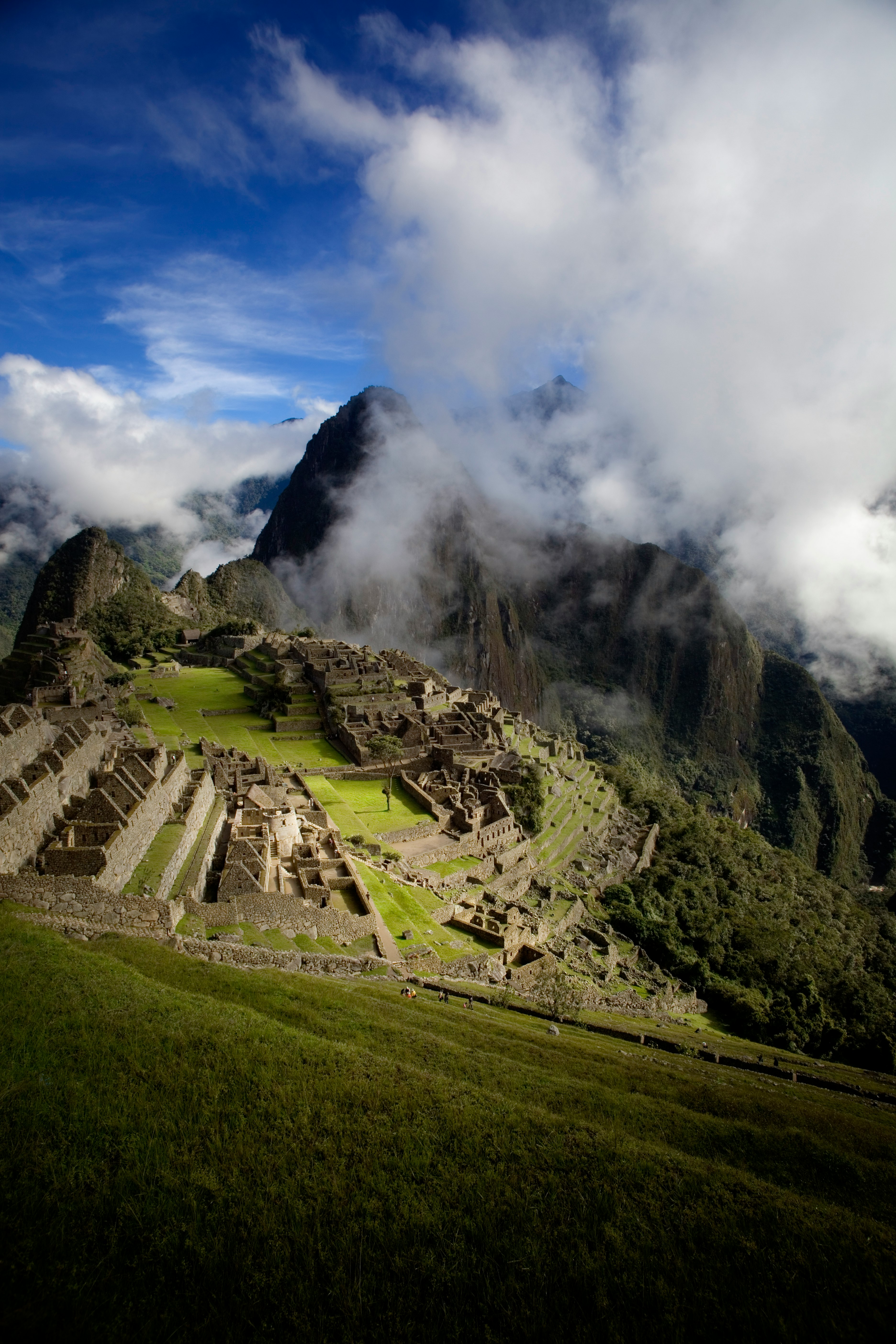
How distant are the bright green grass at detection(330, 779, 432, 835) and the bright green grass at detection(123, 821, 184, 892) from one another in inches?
468

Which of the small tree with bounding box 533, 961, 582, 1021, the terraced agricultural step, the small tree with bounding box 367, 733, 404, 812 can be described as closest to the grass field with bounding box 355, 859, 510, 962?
the small tree with bounding box 533, 961, 582, 1021

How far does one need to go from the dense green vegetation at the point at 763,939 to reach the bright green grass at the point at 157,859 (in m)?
24.1

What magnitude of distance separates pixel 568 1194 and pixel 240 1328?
3.92 meters

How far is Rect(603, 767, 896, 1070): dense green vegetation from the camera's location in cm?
3091

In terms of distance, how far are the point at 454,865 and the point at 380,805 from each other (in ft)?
22.3

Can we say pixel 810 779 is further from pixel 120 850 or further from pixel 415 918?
pixel 120 850

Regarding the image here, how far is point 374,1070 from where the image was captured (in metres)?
9.55

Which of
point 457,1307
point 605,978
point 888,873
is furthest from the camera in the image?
point 888,873

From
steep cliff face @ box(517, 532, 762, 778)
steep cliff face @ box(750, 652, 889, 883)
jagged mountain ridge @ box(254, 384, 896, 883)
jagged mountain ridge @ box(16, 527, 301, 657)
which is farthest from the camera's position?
steep cliff face @ box(517, 532, 762, 778)

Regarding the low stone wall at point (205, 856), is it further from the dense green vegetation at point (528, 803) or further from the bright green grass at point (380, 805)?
the dense green vegetation at point (528, 803)

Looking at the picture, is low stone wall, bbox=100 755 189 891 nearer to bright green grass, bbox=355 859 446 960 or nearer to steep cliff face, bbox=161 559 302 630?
bright green grass, bbox=355 859 446 960

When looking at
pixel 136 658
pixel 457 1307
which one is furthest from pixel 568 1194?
pixel 136 658

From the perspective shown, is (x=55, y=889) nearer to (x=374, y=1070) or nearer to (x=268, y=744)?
(x=374, y=1070)

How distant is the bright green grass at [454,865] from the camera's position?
98.3ft
